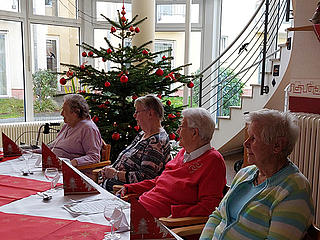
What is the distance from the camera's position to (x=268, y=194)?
142 cm

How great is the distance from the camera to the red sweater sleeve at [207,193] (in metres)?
1.90

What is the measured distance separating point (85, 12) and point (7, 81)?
187cm

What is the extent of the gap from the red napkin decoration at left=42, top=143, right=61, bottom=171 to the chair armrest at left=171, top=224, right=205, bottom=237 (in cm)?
100

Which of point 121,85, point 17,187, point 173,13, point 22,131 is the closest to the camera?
point 17,187

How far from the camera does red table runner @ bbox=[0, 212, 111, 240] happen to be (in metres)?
1.38

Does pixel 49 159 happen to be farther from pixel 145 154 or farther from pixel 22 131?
pixel 22 131

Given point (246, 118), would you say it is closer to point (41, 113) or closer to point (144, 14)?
point (144, 14)

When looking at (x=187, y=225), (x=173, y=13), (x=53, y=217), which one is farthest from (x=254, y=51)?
(x=53, y=217)

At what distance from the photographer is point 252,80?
652 centimetres

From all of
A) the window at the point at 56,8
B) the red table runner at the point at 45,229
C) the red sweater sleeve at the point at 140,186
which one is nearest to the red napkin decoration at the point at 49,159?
the red sweater sleeve at the point at 140,186

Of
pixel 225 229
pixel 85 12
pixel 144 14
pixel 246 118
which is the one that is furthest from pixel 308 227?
pixel 85 12

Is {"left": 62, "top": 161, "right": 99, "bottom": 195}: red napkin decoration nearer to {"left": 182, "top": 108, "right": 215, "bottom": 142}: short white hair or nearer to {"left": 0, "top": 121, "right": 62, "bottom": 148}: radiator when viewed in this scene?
{"left": 182, "top": 108, "right": 215, "bottom": 142}: short white hair

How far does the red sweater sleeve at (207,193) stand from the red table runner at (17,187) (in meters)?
0.79

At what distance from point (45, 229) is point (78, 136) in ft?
5.71
